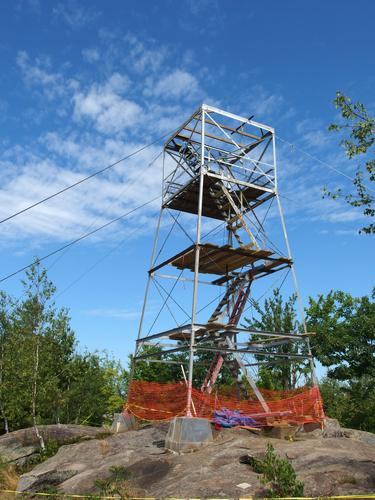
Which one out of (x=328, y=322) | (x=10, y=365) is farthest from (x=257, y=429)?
(x=328, y=322)

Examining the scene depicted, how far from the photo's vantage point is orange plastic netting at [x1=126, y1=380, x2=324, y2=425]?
18.3 metres

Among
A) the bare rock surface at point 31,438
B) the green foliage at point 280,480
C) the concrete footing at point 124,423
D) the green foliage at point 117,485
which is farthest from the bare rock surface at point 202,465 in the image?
the bare rock surface at point 31,438

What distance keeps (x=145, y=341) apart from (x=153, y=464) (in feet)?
24.9

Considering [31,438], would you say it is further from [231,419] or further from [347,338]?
[347,338]

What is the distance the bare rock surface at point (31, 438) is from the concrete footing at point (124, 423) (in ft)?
3.32

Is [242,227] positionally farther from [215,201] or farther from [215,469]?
[215,469]

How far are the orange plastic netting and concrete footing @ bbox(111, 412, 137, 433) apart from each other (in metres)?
A: 0.26

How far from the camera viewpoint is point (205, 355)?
5400 centimetres

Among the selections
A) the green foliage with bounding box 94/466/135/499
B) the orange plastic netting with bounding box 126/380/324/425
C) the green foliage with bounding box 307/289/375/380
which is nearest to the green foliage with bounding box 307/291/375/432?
the green foliage with bounding box 307/289/375/380

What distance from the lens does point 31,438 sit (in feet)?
76.4

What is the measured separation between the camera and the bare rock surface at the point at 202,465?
11.4m

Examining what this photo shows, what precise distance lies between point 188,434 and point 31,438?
10.4 meters

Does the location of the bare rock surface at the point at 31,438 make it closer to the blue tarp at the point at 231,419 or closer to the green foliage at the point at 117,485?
the blue tarp at the point at 231,419

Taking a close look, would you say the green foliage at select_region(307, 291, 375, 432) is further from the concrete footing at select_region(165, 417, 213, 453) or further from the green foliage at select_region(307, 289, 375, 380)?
the concrete footing at select_region(165, 417, 213, 453)
